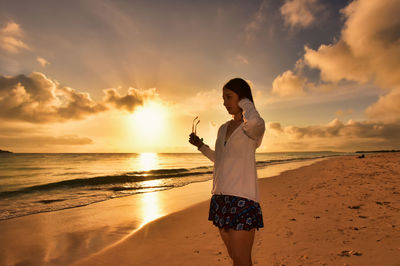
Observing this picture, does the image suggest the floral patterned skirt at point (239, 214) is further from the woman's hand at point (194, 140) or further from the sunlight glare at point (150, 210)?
the sunlight glare at point (150, 210)

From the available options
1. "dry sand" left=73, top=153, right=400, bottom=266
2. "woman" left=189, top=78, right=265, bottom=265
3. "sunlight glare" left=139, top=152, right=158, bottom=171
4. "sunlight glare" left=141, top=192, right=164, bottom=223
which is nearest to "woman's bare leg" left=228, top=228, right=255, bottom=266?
"woman" left=189, top=78, right=265, bottom=265

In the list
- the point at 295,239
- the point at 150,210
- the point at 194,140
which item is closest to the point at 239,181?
the point at 194,140

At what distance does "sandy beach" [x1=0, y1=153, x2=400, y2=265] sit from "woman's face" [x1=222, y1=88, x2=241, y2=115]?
9.97 feet

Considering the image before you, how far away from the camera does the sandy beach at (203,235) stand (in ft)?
13.2

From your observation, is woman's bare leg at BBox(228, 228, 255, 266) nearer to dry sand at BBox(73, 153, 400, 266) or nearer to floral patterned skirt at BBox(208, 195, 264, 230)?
floral patterned skirt at BBox(208, 195, 264, 230)

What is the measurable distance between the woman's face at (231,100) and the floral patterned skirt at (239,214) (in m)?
0.86

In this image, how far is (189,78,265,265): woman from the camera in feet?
6.35

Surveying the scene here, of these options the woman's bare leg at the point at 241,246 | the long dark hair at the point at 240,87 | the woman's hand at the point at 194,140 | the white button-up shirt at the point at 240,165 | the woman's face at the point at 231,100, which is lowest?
the woman's bare leg at the point at 241,246

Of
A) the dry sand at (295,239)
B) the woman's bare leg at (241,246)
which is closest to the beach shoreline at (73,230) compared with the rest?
the dry sand at (295,239)

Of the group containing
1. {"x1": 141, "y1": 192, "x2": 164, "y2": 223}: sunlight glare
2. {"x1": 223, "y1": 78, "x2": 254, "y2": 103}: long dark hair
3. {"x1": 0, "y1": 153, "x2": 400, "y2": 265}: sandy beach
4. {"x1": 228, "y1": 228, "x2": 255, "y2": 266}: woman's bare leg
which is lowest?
{"x1": 141, "y1": 192, "x2": 164, "y2": 223}: sunlight glare

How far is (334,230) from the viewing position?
4887 mm

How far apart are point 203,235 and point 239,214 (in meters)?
3.99

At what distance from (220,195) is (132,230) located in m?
5.19

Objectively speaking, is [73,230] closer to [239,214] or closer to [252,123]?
[239,214]
